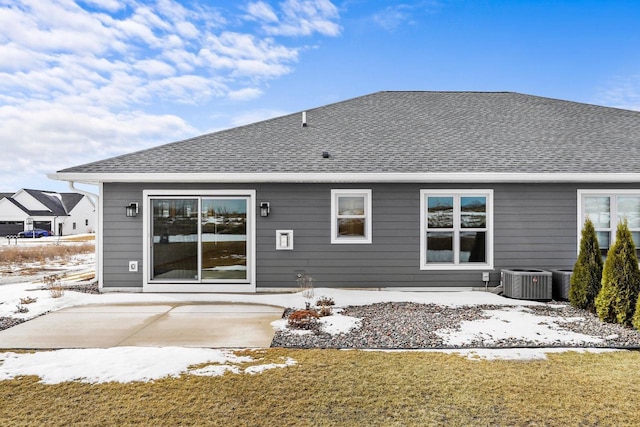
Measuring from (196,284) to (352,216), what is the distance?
3673mm

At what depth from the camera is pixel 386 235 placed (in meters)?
7.86

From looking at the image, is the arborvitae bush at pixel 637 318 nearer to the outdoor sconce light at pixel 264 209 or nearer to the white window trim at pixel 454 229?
the white window trim at pixel 454 229

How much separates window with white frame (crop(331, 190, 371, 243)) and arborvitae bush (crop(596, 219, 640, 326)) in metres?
4.10

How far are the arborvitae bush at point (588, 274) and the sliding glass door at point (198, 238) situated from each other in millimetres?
6299

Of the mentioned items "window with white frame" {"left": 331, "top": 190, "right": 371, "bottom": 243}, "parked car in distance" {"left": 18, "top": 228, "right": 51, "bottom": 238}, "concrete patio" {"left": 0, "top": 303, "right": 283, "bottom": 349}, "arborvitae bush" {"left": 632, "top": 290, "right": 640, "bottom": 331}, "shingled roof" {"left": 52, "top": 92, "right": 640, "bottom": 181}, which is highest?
"shingled roof" {"left": 52, "top": 92, "right": 640, "bottom": 181}

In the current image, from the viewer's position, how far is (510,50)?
15.2m

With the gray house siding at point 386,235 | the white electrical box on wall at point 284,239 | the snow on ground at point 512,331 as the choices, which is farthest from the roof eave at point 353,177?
the snow on ground at point 512,331

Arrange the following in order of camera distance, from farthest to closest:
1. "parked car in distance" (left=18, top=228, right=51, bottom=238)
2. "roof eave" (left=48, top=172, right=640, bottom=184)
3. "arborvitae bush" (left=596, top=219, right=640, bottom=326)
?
"parked car in distance" (left=18, top=228, right=51, bottom=238), "roof eave" (left=48, top=172, right=640, bottom=184), "arborvitae bush" (left=596, top=219, right=640, bottom=326)

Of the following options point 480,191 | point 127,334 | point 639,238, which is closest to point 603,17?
point 639,238

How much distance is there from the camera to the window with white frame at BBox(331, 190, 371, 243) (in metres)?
7.87

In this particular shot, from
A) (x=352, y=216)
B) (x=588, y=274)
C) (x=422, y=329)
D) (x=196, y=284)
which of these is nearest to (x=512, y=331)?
(x=422, y=329)

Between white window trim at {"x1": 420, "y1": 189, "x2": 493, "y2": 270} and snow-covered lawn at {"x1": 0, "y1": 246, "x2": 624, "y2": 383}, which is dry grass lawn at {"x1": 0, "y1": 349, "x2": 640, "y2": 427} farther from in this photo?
white window trim at {"x1": 420, "y1": 189, "x2": 493, "y2": 270}

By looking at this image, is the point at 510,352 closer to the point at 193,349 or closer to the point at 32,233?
the point at 193,349

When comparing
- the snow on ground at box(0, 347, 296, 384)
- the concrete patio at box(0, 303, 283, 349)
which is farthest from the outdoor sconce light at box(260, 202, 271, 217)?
the snow on ground at box(0, 347, 296, 384)
